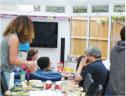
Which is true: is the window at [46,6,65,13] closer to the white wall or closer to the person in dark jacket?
the white wall

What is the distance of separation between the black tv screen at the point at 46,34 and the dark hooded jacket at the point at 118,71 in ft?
15.5

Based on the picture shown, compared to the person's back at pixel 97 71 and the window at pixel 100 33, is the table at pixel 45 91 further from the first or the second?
the window at pixel 100 33

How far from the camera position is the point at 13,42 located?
99.6 inches

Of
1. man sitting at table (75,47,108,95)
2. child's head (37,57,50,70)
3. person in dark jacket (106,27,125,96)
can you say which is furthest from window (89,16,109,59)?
person in dark jacket (106,27,125,96)

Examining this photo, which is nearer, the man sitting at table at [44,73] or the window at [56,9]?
the man sitting at table at [44,73]

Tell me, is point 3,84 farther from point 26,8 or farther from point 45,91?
point 26,8

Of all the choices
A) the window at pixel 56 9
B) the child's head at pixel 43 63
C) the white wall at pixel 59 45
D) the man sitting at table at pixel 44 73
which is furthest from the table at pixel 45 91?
the window at pixel 56 9

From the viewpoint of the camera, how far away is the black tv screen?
748 cm

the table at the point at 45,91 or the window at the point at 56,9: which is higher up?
the window at the point at 56,9

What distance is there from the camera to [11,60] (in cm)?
252

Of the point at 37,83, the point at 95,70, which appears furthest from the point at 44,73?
the point at 95,70

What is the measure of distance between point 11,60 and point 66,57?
4.96 metres

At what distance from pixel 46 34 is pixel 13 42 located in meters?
5.06

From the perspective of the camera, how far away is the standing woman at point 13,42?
251 centimetres
